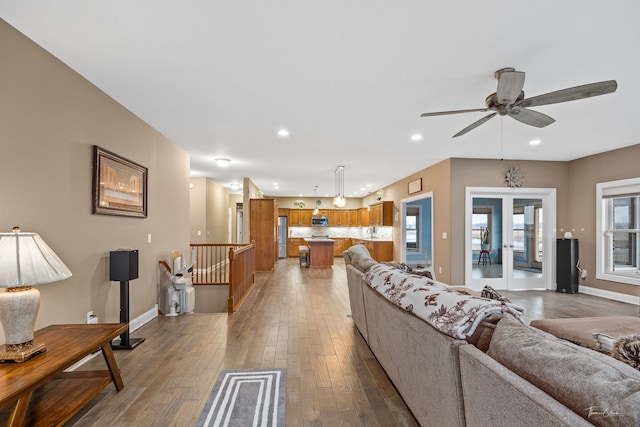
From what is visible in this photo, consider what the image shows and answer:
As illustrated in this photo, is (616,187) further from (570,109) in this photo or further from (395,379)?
(395,379)

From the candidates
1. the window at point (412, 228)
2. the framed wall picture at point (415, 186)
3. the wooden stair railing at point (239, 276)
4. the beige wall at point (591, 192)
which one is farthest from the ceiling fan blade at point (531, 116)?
the window at point (412, 228)

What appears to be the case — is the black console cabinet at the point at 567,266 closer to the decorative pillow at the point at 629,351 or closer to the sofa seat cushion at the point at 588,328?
the sofa seat cushion at the point at 588,328

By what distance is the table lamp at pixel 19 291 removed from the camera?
1796mm

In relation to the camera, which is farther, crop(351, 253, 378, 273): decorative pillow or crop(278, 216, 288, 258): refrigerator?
crop(278, 216, 288, 258): refrigerator

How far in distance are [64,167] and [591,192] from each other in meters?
8.26

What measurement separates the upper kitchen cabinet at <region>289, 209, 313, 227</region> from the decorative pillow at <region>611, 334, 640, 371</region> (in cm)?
1214

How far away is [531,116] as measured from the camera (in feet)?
9.52

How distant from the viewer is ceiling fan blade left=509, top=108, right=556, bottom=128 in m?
2.83

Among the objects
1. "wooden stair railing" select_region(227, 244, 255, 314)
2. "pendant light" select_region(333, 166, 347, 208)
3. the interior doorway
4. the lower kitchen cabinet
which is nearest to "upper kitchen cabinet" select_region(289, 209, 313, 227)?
the lower kitchen cabinet

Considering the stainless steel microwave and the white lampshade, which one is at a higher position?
the stainless steel microwave

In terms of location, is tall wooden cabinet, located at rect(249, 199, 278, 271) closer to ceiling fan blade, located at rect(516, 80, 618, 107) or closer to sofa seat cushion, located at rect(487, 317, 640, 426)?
ceiling fan blade, located at rect(516, 80, 618, 107)

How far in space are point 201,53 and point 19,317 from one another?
2199mm

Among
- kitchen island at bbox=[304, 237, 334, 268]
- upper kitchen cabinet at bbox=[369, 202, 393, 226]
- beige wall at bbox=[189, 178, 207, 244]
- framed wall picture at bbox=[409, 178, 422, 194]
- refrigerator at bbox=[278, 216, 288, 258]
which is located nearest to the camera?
framed wall picture at bbox=[409, 178, 422, 194]

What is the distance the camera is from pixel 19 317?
1.84m
